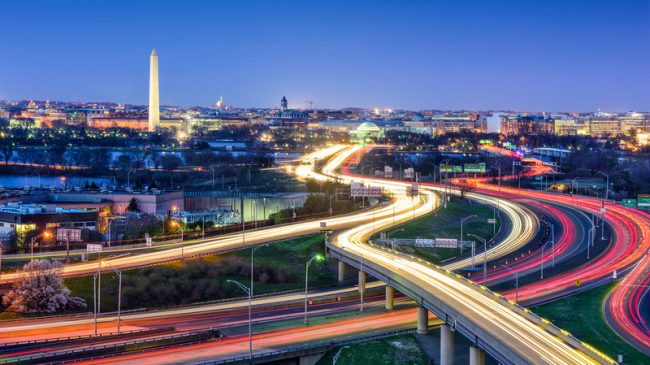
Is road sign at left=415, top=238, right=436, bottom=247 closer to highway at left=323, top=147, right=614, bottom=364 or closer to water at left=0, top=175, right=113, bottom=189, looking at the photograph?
highway at left=323, top=147, right=614, bottom=364

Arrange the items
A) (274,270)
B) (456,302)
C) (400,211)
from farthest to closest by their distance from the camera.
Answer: (400,211)
(274,270)
(456,302)

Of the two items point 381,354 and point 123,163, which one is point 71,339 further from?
point 123,163

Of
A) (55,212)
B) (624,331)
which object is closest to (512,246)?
(624,331)

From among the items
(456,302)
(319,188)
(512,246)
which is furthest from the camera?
(319,188)

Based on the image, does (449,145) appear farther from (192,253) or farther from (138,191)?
(192,253)

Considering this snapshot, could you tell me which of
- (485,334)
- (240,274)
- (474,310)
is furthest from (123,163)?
(485,334)

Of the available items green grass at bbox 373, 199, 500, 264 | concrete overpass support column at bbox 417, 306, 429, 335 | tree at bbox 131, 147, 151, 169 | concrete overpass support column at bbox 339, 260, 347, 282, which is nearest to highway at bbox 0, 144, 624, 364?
concrete overpass support column at bbox 339, 260, 347, 282

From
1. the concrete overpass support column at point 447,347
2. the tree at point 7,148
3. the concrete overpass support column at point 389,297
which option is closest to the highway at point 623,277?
the concrete overpass support column at point 389,297

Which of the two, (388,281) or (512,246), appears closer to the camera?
(388,281)
